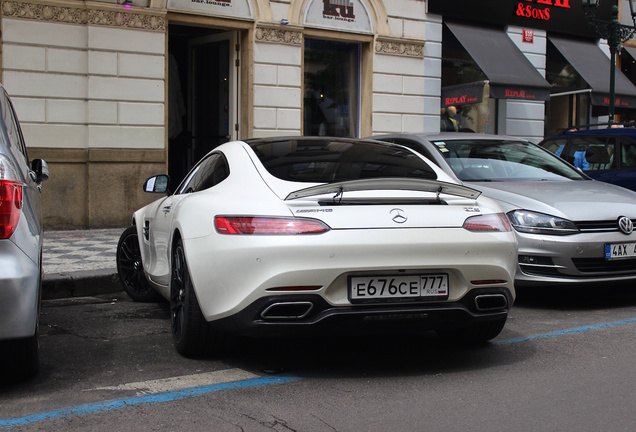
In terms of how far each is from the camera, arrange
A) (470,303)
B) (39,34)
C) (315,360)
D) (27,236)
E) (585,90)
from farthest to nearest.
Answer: (585,90)
(39,34)
(315,360)
(470,303)
(27,236)

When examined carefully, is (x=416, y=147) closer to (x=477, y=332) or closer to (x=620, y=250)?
(x=620, y=250)

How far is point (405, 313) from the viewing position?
4.16 metres

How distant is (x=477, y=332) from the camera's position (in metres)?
4.93

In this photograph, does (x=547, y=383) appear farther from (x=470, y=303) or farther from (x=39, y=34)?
(x=39, y=34)

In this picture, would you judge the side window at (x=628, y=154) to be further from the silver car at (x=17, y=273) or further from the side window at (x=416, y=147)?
the silver car at (x=17, y=273)

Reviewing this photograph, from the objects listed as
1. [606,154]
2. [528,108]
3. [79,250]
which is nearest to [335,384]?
[79,250]

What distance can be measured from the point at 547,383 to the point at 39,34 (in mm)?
9905

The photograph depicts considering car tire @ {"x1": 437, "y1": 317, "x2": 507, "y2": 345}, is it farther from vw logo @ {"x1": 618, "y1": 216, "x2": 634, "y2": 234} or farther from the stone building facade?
the stone building facade

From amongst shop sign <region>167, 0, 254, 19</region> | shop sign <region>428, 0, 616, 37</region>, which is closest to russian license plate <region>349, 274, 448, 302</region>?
shop sign <region>167, 0, 254, 19</region>

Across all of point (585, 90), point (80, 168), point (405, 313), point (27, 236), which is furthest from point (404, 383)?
point (585, 90)

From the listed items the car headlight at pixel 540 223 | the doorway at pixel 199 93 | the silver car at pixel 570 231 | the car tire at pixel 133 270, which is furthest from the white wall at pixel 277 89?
the car headlight at pixel 540 223

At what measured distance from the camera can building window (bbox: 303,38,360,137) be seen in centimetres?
1490

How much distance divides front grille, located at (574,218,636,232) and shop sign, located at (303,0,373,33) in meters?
9.00

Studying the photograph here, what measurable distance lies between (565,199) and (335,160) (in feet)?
8.67
